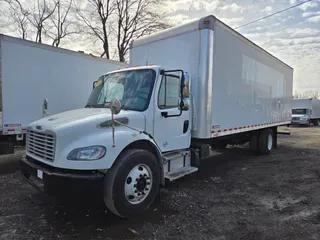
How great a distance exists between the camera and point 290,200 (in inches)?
186

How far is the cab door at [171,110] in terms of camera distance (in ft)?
14.8

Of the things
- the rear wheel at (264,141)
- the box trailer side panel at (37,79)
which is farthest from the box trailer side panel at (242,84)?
the box trailer side panel at (37,79)

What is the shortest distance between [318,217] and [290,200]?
75 cm

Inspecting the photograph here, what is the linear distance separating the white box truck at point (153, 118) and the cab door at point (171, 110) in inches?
0.8

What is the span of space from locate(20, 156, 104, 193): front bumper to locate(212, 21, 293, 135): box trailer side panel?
3178mm

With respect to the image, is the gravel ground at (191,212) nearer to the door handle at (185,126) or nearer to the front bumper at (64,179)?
the front bumper at (64,179)

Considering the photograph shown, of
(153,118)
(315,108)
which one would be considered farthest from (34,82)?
(315,108)

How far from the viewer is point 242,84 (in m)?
6.89

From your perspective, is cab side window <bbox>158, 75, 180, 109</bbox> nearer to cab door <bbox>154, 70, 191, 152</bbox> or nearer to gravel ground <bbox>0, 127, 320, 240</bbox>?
cab door <bbox>154, 70, 191, 152</bbox>

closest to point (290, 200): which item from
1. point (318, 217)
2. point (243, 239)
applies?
point (318, 217)

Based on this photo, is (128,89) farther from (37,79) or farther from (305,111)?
(305,111)

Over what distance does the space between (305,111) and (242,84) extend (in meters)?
28.2

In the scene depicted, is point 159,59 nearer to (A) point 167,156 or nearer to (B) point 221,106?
(B) point 221,106

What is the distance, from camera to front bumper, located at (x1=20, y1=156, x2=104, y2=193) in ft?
10.7
